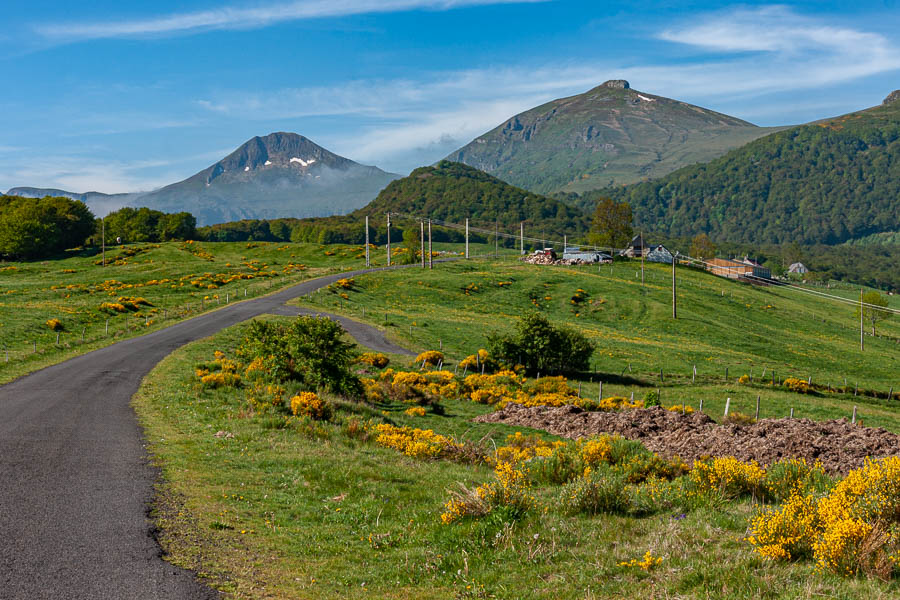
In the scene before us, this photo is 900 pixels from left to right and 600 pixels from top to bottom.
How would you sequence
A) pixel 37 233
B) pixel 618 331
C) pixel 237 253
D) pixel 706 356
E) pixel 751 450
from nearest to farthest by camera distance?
1. pixel 751 450
2. pixel 706 356
3. pixel 618 331
4. pixel 37 233
5. pixel 237 253

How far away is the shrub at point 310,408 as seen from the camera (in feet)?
78.9

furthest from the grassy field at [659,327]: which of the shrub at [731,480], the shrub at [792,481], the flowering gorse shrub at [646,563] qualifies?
the flowering gorse shrub at [646,563]

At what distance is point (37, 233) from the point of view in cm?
13812

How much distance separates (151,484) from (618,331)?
229ft

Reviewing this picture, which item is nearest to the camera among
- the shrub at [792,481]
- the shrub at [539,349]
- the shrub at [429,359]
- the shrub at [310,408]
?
the shrub at [792,481]

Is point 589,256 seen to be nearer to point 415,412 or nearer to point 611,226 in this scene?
point 611,226

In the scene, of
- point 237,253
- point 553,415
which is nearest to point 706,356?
point 553,415

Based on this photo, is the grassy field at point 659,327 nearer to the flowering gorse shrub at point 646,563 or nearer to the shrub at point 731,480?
the shrub at point 731,480

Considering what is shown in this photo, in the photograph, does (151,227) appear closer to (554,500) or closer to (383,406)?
(383,406)

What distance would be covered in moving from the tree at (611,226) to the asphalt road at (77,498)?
140106 mm

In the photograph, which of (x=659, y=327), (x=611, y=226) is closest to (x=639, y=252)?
(x=611, y=226)

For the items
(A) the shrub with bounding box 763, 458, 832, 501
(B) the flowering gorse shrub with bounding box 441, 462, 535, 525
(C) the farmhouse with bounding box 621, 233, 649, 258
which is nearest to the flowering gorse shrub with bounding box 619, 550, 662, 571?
(B) the flowering gorse shrub with bounding box 441, 462, 535, 525

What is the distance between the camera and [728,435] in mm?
22000

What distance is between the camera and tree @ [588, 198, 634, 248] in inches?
6161
